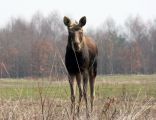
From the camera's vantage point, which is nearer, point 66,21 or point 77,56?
point 66,21

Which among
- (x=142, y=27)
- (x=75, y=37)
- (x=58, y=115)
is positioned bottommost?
(x=58, y=115)

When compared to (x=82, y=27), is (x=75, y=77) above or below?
below

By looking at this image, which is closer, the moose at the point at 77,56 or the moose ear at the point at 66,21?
the moose at the point at 77,56

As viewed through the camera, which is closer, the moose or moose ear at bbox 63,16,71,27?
the moose

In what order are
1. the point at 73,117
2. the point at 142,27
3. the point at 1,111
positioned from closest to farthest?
the point at 73,117
the point at 1,111
the point at 142,27

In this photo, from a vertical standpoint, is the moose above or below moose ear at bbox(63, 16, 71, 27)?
below

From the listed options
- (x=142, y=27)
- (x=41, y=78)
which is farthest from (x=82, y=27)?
(x=142, y=27)

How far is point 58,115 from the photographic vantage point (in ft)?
20.3

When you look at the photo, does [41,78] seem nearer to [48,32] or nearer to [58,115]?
[58,115]

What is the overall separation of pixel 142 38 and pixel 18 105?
11406 centimetres

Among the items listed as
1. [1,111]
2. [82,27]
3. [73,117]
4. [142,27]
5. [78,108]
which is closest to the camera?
[73,117]

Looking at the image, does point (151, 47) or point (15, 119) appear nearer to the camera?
point (15, 119)

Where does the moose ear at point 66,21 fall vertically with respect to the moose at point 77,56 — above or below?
above

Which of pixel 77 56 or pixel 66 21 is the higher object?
pixel 66 21
